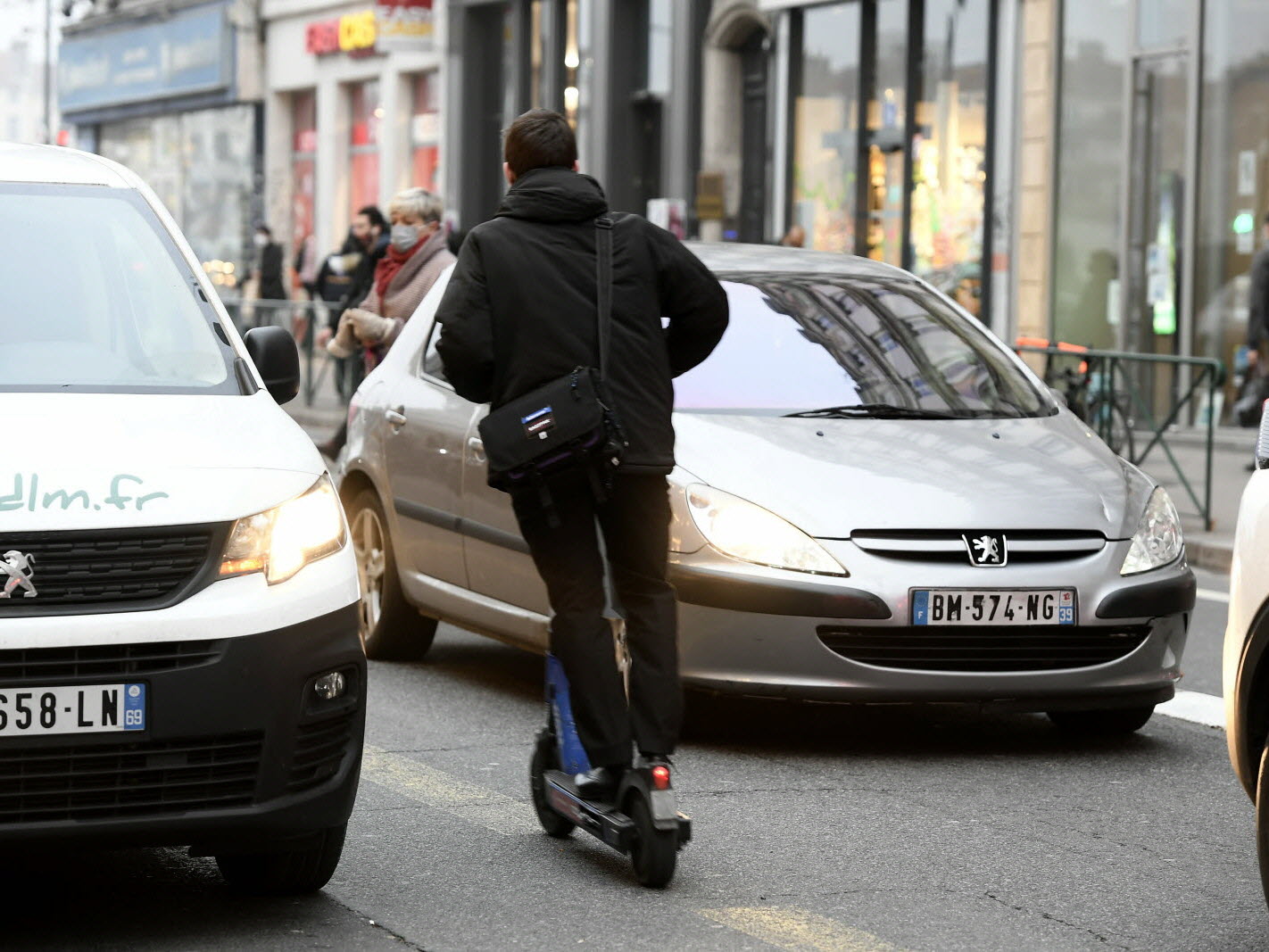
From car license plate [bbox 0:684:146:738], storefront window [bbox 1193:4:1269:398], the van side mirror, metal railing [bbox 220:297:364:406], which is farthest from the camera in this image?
metal railing [bbox 220:297:364:406]

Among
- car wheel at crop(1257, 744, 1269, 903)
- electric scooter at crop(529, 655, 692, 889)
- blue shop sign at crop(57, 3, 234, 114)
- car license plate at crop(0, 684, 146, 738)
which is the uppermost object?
blue shop sign at crop(57, 3, 234, 114)

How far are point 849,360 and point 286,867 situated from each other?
3.33 meters

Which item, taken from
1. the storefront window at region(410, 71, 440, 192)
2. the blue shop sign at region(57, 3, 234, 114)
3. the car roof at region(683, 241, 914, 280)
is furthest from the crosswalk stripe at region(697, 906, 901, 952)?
the blue shop sign at region(57, 3, 234, 114)

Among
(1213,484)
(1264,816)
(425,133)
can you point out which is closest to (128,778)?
(1264,816)

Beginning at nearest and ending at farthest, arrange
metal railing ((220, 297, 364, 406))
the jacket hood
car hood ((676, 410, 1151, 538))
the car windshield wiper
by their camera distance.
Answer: the jacket hood < car hood ((676, 410, 1151, 538)) < the car windshield wiper < metal railing ((220, 297, 364, 406))

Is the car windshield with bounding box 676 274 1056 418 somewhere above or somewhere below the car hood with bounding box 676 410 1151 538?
above

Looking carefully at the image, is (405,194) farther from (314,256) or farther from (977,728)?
(314,256)

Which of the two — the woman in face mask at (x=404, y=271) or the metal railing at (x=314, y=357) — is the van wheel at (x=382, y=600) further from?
the metal railing at (x=314, y=357)

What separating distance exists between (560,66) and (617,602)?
1028 inches

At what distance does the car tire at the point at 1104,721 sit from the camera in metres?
7.48

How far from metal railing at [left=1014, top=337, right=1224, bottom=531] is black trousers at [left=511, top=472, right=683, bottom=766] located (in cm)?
873

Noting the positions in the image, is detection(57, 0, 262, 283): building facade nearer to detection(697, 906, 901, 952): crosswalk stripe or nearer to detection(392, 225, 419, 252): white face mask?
detection(392, 225, 419, 252): white face mask

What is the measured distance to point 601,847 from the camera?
588 cm

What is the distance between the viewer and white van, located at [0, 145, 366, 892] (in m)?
4.63
